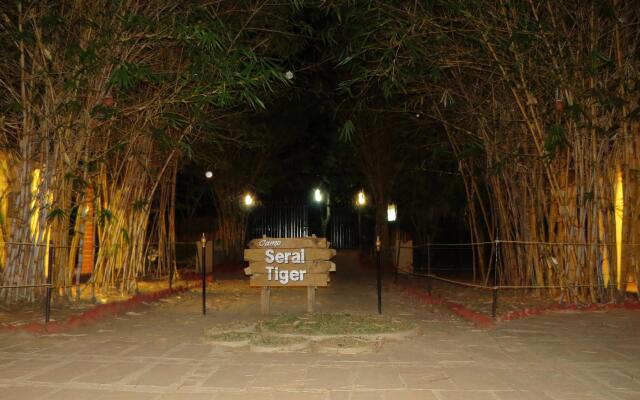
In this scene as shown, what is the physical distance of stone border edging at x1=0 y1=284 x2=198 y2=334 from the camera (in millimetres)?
6535

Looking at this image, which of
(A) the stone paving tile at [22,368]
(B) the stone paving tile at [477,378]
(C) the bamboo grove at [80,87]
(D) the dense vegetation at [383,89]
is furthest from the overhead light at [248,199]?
(B) the stone paving tile at [477,378]

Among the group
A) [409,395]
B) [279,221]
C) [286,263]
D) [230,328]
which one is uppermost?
[279,221]

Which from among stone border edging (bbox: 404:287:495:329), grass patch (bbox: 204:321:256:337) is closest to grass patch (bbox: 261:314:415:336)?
grass patch (bbox: 204:321:256:337)

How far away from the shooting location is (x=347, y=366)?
5.08 metres

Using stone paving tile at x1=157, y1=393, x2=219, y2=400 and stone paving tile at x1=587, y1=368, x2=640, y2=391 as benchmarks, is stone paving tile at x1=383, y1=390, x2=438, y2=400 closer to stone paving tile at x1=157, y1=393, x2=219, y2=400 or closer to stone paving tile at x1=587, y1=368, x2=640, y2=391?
stone paving tile at x1=157, y1=393, x2=219, y2=400

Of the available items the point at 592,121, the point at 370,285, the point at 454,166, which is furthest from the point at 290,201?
the point at 592,121

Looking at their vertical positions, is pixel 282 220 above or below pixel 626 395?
above

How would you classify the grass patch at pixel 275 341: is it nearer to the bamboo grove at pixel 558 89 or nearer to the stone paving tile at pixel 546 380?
the stone paving tile at pixel 546 380

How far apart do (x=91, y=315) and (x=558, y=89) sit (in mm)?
6528

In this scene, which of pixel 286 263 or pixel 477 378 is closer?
pixel 477 378

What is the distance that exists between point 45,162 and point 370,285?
7.45m

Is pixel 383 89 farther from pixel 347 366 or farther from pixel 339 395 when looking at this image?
pixel 339 395

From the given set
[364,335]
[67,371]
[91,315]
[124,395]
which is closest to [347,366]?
[364,335]

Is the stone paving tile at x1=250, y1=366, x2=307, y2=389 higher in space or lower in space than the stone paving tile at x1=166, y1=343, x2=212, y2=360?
lower
